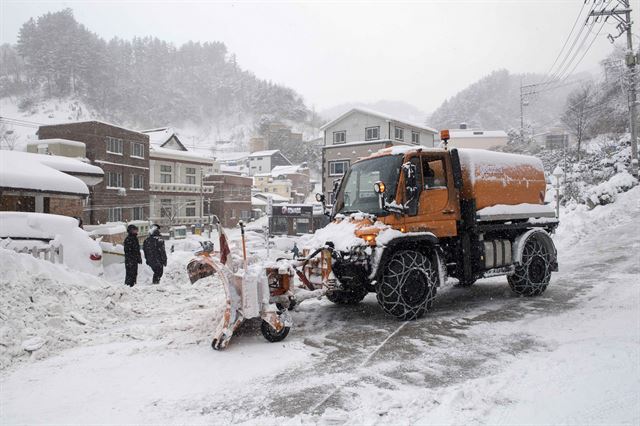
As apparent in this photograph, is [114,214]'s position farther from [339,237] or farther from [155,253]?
[339,237]

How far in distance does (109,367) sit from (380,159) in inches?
183

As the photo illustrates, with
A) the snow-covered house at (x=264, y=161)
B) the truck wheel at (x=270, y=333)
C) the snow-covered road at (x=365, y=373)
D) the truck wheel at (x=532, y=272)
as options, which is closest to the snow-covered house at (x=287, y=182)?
the snow-covered house at (x=264, y=161)

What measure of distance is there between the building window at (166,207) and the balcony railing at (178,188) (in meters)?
1.24

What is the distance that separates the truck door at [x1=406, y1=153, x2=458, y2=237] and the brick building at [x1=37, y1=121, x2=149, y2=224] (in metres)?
30.1

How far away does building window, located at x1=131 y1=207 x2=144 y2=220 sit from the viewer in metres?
36.0

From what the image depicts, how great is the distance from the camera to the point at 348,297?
7.42 meters

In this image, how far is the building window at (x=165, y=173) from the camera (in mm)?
41953

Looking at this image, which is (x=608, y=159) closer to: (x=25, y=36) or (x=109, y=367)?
(x=109, y=367)

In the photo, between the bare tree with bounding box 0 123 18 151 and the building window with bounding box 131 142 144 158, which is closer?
the building window with bounding box 131 142 144 158

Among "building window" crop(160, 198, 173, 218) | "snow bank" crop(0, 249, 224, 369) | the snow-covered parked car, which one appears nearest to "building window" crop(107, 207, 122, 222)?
"building window" crop(160, 198, 173, 218)

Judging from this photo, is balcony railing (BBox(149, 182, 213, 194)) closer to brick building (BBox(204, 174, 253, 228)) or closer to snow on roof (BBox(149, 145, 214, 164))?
brick building (BBox(204, 174, 253, 228))

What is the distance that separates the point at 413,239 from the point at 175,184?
40.1 m

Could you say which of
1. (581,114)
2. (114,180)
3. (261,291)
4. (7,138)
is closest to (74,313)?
(261,291)

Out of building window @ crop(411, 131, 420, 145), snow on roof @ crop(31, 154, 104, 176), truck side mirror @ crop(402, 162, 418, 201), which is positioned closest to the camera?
truck side mirror @ crop(402, 162, 418, 201)
